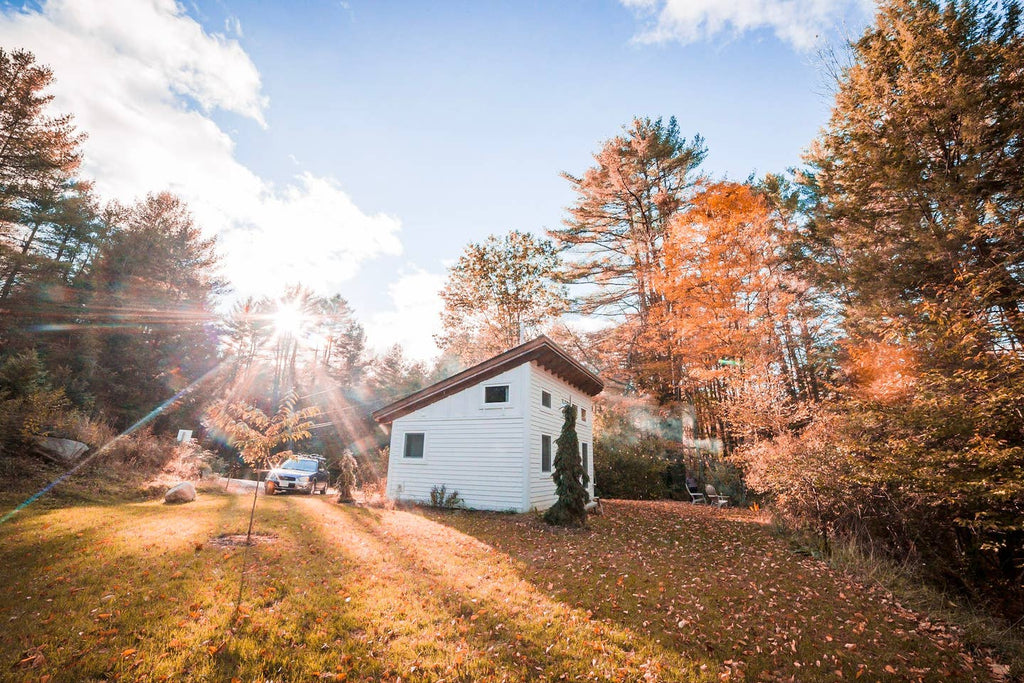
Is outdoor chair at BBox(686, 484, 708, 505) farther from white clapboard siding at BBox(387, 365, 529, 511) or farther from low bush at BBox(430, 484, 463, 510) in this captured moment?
low bush at BBox(430, 484, 463, 510)

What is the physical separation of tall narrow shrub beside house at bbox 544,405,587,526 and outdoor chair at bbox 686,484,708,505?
1052 centimetres

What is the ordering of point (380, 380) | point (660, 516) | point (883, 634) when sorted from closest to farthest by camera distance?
point (883, 634), point (660, 516), point (380, 380)

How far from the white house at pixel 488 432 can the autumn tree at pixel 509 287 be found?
9393mm

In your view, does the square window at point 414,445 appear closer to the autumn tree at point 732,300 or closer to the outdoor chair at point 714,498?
the autumn tree at point 732,300

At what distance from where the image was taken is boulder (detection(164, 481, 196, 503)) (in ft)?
36.7

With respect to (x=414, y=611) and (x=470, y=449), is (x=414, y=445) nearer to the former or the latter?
(x=470, y=449)

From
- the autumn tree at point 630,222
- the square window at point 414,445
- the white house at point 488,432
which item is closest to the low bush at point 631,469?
the autumn tree at point 630,222

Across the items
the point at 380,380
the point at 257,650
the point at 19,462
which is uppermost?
the point at 380,380

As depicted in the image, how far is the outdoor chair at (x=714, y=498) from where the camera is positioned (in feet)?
59.3

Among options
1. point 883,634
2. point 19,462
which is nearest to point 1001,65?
point 883,634

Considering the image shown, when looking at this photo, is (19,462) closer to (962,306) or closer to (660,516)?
(660,516)

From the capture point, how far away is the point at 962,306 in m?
8.11

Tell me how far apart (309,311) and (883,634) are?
4381 centimetres

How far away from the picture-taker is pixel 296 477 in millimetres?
18234
